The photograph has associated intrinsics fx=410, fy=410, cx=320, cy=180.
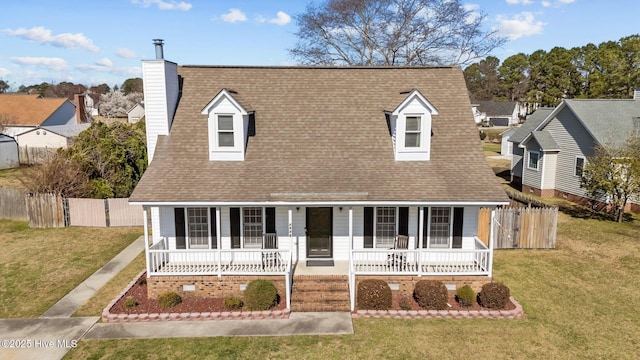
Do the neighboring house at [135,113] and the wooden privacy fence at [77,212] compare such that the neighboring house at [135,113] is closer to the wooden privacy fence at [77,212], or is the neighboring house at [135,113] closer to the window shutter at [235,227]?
the wooden privacy fence at [77,212]

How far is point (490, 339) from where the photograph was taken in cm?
1118

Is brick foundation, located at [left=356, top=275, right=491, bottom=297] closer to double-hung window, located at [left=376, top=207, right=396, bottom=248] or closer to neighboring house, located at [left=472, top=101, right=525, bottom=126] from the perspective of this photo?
double-hung window, located at [left=376, top=207, right=396, bottom=248]

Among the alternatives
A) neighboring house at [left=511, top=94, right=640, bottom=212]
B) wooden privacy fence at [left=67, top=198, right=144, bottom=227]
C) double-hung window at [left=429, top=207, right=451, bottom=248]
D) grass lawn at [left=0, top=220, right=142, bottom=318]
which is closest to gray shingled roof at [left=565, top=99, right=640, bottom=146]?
neighboring house at [left=511, top=94, right=640, bottom=212]

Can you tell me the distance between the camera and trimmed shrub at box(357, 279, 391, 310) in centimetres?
1260

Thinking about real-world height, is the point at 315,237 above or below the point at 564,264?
above

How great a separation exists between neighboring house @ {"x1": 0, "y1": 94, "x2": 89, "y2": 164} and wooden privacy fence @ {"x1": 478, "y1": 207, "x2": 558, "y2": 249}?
1624 inches

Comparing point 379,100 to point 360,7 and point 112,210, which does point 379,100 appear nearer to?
point 112,210

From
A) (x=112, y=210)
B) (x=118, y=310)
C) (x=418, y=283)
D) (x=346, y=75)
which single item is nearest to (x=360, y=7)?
(x=346, y=75)

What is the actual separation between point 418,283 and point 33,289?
43.8 ft

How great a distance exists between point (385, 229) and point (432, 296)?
2.97 metres

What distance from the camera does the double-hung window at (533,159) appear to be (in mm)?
29281

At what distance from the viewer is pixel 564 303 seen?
13406 millimetres

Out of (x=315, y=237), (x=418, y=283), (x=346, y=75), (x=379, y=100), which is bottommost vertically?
(x=418, y=283)

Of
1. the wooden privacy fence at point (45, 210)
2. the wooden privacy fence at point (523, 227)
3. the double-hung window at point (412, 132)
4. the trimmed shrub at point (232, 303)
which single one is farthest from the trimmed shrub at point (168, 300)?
the wooden privacy fence at point (523, 227)
